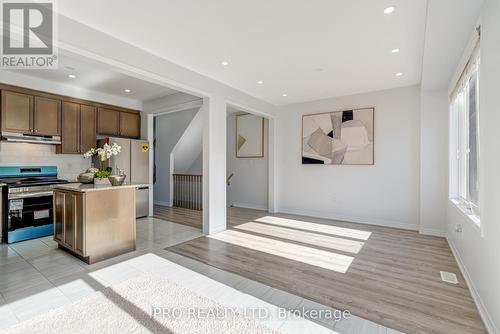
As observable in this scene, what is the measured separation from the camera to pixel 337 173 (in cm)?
543

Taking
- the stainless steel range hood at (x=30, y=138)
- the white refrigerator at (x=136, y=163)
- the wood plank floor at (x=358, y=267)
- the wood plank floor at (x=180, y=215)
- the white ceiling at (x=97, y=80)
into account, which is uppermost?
the white ceiling at (x=97, y=80)

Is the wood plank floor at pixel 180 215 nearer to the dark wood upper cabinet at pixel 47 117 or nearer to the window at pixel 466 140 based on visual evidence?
the dark wood upper cabinet at pixel 47 117

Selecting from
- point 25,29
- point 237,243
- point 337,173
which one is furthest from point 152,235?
point 337,173

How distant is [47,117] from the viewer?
4465 millimetres

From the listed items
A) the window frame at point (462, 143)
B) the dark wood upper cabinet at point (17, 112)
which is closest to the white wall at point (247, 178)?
the window frame at point (462, 143)

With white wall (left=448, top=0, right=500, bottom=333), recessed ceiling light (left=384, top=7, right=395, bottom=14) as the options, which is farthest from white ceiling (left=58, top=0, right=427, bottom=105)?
white wall (left=448, top=0, right=500, bottom=333)

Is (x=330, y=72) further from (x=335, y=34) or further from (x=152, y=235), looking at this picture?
(x=152, y=235)

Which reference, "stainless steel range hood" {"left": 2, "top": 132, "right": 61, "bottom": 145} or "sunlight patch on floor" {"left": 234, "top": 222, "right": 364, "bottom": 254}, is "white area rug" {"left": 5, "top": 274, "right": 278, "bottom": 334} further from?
"stainless steel range hood" {"left": 2, "top": 132, "right": 61, "bottom": 145}

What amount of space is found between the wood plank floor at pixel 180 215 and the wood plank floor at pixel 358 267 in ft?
3.00

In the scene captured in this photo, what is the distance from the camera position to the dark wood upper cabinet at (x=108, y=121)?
17.1 feet

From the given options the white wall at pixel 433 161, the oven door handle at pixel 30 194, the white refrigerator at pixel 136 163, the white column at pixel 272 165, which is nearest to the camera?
the oven door handle at pixel 30 194

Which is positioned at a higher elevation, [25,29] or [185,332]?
[25,29]

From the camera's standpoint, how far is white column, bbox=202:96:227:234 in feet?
14.0

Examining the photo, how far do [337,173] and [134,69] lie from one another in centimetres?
443
